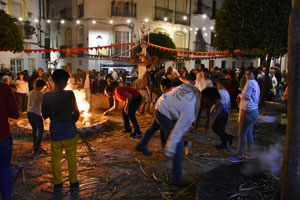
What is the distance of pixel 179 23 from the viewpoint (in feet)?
103

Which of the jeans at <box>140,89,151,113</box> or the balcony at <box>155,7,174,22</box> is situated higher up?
the balcony at <box>155,7,174,22</box>

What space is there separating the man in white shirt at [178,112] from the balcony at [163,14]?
1045 inches

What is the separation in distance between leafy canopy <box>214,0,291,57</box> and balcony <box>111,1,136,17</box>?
22.0 m

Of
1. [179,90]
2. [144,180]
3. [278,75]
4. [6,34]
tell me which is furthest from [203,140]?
[278,75]

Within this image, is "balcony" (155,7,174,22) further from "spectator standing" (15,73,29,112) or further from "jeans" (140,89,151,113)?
"spectator standing" (15,73,29,112)

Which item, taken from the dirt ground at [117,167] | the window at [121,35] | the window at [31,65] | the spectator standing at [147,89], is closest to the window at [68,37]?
the window at [121,35]

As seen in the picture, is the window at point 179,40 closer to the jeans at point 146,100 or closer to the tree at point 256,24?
the jeans at point 146,100

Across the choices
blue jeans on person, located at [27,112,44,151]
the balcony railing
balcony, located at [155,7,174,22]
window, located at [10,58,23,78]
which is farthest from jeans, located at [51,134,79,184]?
the balcony railing

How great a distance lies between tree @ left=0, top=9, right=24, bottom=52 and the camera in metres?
8.82

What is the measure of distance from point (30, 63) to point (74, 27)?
7.99m

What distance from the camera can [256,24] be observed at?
708 centimetres

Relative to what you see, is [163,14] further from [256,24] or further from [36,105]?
[36,105]

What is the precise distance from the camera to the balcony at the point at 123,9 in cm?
2781

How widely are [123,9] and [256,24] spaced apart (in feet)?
75.9
